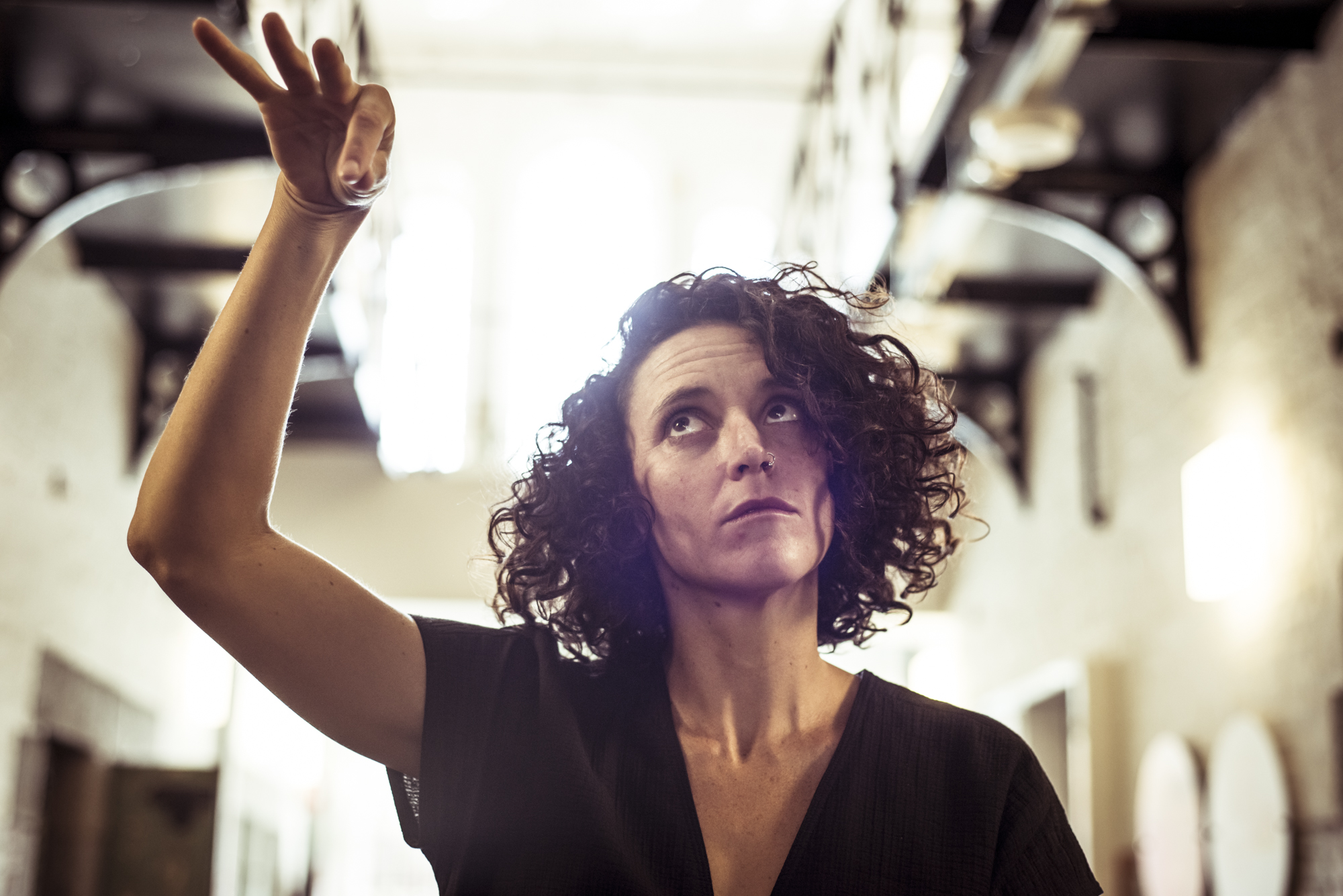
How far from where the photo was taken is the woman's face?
1573 mm

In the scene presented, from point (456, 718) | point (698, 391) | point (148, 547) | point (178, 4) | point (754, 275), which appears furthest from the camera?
point (178, 4)

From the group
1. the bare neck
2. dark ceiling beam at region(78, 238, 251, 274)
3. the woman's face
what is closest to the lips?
the woman's face

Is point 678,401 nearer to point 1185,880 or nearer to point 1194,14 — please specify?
point 1194,14

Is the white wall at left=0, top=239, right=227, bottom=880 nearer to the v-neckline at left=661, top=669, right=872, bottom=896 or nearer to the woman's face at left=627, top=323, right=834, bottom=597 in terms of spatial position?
the woman's face at left=627, top=323, right=834, bottom=597

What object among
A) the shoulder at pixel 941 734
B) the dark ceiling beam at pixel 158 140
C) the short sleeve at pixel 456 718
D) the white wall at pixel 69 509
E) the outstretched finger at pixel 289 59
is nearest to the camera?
the outstretched finger at pixel 289 59

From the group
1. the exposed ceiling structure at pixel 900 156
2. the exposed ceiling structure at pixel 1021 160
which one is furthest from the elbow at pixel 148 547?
the exposed ceiling structure at pixel 1021 160

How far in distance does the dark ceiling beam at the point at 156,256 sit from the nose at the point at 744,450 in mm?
7028

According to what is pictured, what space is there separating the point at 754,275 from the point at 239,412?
82 cm

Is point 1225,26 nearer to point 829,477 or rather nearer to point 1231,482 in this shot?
point 1231,482

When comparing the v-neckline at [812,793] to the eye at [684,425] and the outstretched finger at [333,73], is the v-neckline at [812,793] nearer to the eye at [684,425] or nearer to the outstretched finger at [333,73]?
the eye at [684,425]

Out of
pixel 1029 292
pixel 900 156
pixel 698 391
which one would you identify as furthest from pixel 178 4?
pixel 1029 292

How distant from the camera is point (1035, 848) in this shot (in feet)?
4.83

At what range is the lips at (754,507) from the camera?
1.57 m

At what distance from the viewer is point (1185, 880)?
628 centimetres
